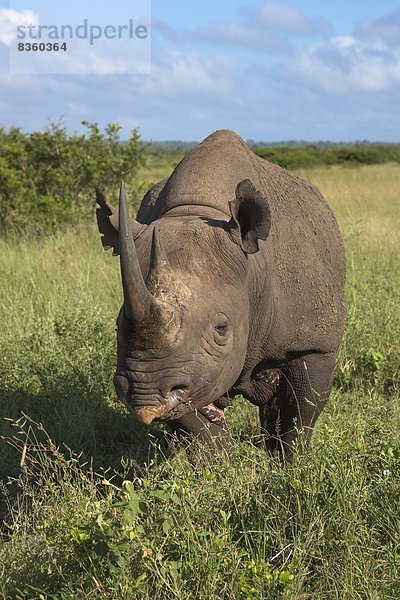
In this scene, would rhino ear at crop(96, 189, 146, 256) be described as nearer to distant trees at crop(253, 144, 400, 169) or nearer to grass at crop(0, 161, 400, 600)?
grass at crop(0, 161, 400, 600)

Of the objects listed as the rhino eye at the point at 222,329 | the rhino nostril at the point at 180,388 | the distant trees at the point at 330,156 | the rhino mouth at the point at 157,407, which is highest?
the distant trees at the point at 330,156

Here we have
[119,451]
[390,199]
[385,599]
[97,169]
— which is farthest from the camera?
[390,199]

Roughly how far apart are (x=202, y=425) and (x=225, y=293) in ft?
3.85

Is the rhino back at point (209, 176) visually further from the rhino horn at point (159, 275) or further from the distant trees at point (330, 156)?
the distant trees at point (330, 156)

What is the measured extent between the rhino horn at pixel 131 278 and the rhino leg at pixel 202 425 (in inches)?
51.2

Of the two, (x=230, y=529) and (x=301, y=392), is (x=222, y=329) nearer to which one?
(x=230, y=529)

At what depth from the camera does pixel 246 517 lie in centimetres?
342

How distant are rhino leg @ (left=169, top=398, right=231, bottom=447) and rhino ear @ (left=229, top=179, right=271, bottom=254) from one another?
3.52ft

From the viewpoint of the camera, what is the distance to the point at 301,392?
4.69 meters

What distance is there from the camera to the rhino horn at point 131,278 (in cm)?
325

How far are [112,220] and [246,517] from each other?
1595 millimetres

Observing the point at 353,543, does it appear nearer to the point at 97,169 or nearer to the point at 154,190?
the point at 154,190

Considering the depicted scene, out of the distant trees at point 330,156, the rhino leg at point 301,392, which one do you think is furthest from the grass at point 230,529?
the distant trees at point 330,156

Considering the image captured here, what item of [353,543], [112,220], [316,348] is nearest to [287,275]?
[316,348]
